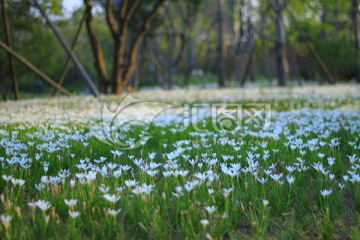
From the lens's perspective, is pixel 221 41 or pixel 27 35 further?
pixel 221 41

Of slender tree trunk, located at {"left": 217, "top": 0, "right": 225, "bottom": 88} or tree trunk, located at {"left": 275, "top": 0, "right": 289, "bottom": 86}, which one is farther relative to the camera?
slender tree trunk, located at {"left": 217, "top": 0, "right": 225, "bottom": 88}

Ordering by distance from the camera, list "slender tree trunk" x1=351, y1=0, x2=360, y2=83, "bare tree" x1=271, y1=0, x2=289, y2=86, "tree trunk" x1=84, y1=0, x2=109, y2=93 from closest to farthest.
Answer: "tree trunk" x1=84, y1=0, x2=109, y2=93, "bare tree" x1=271, y1=0, x2=289, y2=86, "slender tree trunk" x1=351, y1=0, x2=360, y2=83

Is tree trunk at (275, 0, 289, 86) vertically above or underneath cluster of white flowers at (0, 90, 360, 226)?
above

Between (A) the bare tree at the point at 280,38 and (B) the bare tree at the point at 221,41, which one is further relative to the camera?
(B) the bare tree at the point at 221,41

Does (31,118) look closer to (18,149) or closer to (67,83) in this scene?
(18,149)

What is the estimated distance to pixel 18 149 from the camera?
145 inches

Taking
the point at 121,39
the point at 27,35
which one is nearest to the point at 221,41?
the point at 121,39

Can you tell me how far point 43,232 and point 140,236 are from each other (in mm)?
590

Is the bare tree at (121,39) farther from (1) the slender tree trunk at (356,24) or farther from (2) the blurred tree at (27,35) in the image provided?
(1) the slender tree trunk at (356,24)

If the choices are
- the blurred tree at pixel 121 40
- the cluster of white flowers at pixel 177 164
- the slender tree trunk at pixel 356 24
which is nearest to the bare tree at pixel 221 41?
the slender tree trunk at pixel 356 24

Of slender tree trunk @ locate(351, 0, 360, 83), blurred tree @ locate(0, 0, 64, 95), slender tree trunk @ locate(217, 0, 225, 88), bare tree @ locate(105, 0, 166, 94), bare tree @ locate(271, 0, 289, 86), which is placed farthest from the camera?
slender tree trunk @ locate(217, 0, 225, 88)

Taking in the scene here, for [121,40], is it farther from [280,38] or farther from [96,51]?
[280,38]

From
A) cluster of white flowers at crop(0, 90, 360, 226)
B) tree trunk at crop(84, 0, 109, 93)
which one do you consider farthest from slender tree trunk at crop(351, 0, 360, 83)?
cluster of white flowers at crop(0, 90, 360, 226)

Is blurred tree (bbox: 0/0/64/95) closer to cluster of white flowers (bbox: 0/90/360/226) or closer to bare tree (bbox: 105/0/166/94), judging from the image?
bare tree (bbox: 105/0/166/94)
